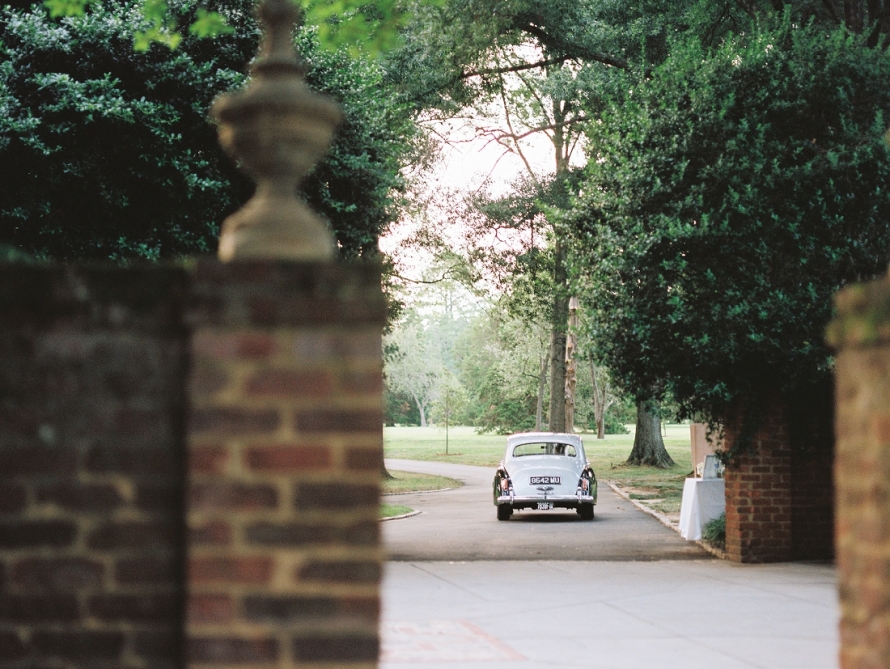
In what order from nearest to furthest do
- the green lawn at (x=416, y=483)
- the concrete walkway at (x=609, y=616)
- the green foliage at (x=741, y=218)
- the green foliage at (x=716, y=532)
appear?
the concrete walkway at (x=609, y=616) < the green foliage at (x=741, y=218) < the green foliage at (x=716, y=532) < the green lawn at (x=416, y=483)

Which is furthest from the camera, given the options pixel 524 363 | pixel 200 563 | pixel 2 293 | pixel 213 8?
pixel 524 363

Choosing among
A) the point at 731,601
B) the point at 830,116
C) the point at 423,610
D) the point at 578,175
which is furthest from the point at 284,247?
the point at 578,175

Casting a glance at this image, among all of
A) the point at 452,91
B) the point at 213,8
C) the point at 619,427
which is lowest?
the point at 619,427

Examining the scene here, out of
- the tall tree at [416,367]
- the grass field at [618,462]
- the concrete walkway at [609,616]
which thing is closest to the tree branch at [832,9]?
the concrete walkway at [609,616]

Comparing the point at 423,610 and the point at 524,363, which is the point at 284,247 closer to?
the point at 423,610

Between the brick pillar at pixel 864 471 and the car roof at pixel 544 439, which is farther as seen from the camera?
the car roof at pixel 544 439

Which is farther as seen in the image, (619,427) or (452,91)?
(619,427)

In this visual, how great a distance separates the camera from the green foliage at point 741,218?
12.4 meters

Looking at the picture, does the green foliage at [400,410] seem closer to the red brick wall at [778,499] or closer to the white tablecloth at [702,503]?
the white tablecloth at [702,503]

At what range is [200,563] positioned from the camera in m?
2.63

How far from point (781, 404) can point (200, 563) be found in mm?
11642

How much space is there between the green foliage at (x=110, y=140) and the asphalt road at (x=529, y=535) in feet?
18.2

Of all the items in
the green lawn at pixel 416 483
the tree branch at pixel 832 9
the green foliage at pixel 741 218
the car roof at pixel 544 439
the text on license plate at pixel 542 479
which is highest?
the tree branch at pixel 832 9

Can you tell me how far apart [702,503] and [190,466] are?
13.5m
